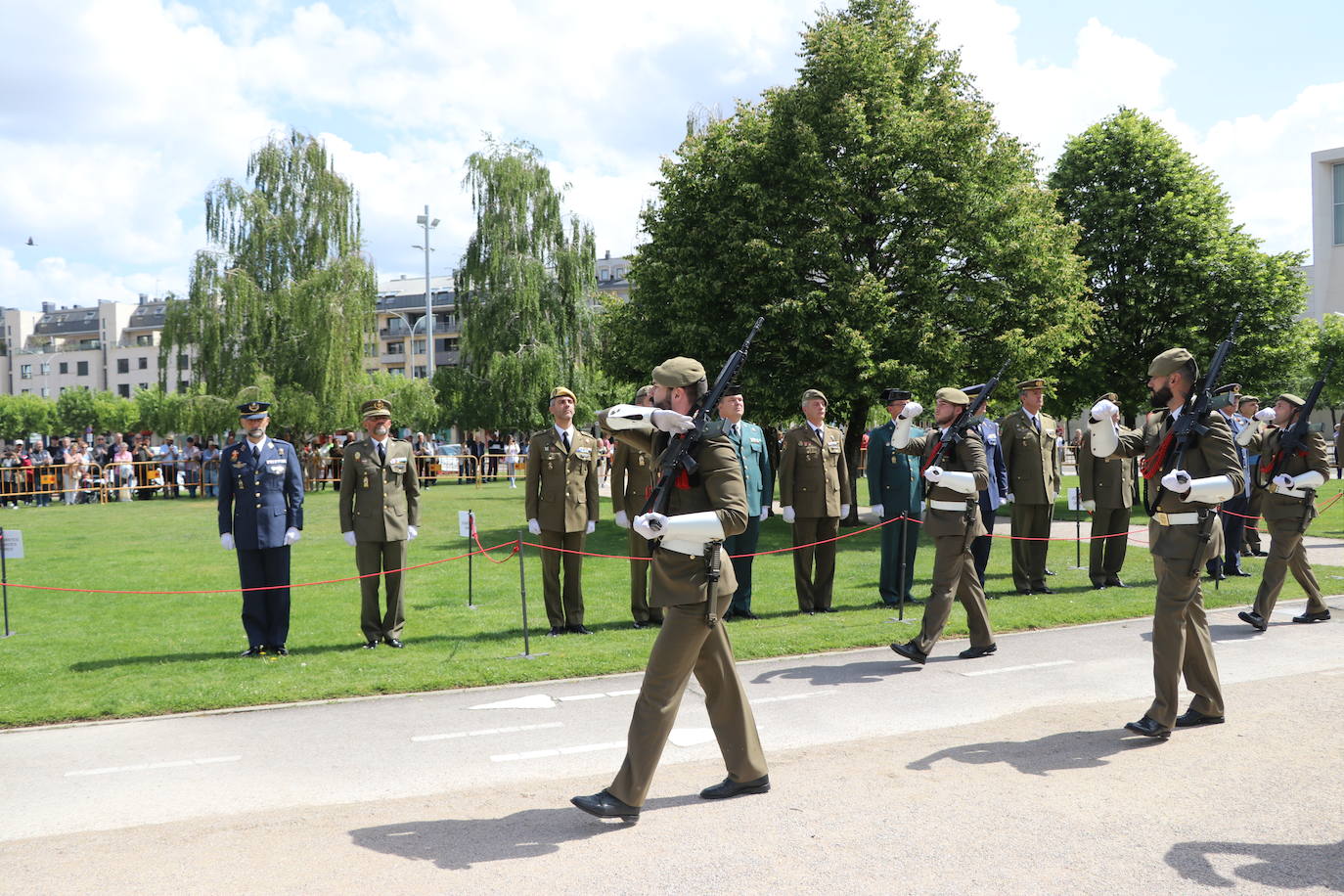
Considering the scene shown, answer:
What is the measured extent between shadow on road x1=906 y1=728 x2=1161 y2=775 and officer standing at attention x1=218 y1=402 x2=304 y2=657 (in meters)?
6.01

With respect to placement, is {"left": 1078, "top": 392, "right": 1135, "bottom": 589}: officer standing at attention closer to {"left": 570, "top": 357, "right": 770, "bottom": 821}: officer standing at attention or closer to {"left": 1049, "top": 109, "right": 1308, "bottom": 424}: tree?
{"left": 570, "top": 357, "right": 770, "bottom": 821}: officer standing at attention

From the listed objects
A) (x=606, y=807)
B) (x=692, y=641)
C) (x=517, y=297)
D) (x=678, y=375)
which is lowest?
(x=606, y=807)

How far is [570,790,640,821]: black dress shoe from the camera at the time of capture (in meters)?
4.89

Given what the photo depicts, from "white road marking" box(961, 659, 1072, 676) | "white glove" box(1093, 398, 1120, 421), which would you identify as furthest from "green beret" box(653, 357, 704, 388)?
"white road marking" box(961, 659, 1072, 676)

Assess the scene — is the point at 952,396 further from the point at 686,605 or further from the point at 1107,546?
the point at 1107,546

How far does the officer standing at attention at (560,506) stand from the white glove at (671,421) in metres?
5.08

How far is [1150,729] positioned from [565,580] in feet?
18.3

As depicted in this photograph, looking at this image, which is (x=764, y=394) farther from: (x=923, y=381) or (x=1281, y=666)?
(x=1281, y=666)

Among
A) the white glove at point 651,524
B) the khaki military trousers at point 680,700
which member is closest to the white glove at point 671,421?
the white glove at point 651,524

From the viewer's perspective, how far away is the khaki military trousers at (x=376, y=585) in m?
9.48

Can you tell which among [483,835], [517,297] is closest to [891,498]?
[483,835]

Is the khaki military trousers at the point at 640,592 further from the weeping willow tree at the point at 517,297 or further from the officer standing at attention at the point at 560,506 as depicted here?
the weeping willow tree at the point at 517,297

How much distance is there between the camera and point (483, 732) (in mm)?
6672

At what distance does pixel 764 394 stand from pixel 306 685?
13115mm
